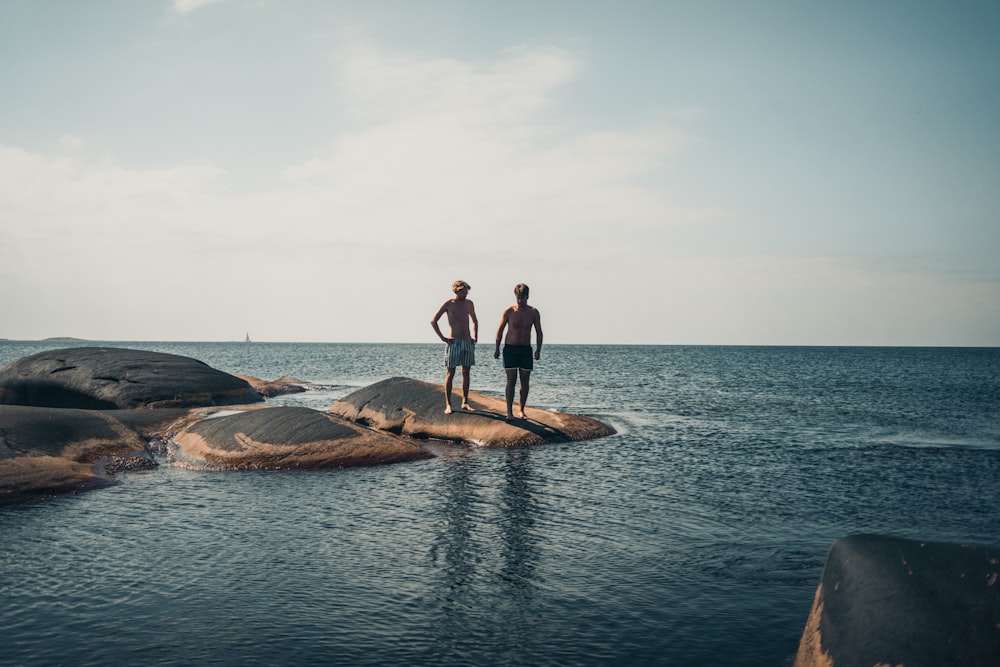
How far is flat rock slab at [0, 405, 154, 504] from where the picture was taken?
340 inches

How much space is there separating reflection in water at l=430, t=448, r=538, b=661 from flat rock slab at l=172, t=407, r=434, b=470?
1.73 meters

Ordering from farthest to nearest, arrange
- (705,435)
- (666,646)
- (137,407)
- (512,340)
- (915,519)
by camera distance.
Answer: (137,407)
(705,435)
(512,340)
(915,519)
(666,646)

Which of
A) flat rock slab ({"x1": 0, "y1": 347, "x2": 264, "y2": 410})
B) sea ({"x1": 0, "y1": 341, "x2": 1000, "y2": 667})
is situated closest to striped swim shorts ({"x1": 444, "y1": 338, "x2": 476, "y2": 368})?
sea ({"x1": 0, "y1": 341, "x2": 1000, "y2": 667})

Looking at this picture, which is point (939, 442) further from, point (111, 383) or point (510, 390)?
point (111, 383)

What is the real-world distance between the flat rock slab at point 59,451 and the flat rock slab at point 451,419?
4513 millimetres

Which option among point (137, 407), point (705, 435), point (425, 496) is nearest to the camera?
point (425, 496)

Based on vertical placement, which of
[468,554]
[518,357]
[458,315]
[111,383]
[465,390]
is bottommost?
[468,554]

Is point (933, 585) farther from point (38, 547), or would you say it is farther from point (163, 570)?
point (38, 547)

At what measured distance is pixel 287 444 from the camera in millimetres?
10898

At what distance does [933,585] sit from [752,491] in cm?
580

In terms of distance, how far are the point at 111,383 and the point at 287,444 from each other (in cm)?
884

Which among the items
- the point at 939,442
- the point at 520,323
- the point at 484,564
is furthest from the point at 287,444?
the point at 939,442

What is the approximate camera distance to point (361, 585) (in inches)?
219

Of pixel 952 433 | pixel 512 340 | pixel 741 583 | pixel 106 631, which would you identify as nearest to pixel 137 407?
pixel 512 340
